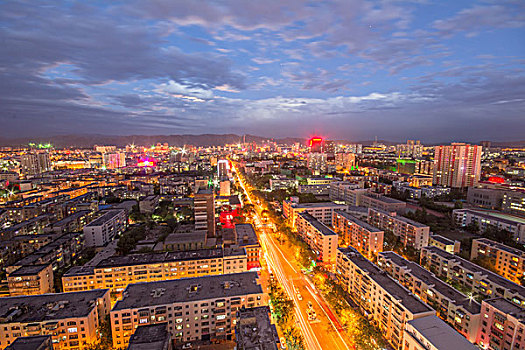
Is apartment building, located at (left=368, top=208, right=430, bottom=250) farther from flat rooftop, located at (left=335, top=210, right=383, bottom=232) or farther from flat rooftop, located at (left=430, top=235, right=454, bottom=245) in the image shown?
flat rooftop, located at (left=335, top=210, right=383, bottom=232)

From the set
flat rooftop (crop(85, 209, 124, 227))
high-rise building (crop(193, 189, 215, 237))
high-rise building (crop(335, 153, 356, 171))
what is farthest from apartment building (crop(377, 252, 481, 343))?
high-rise building (crop(335, 153, 356, 171))

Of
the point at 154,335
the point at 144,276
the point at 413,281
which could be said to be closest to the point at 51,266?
the point at 144,276

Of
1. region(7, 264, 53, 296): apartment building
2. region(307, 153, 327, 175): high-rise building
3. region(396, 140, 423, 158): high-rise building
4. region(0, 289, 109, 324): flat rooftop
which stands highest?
region(396, 140, 423, 158): high-rise building

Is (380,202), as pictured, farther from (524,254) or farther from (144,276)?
(144,276)

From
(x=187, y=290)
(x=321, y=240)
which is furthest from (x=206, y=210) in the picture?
(x=187, y=290)

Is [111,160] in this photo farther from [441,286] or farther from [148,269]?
[441,286]

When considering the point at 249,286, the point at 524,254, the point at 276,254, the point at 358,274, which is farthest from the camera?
the point at 276,254
